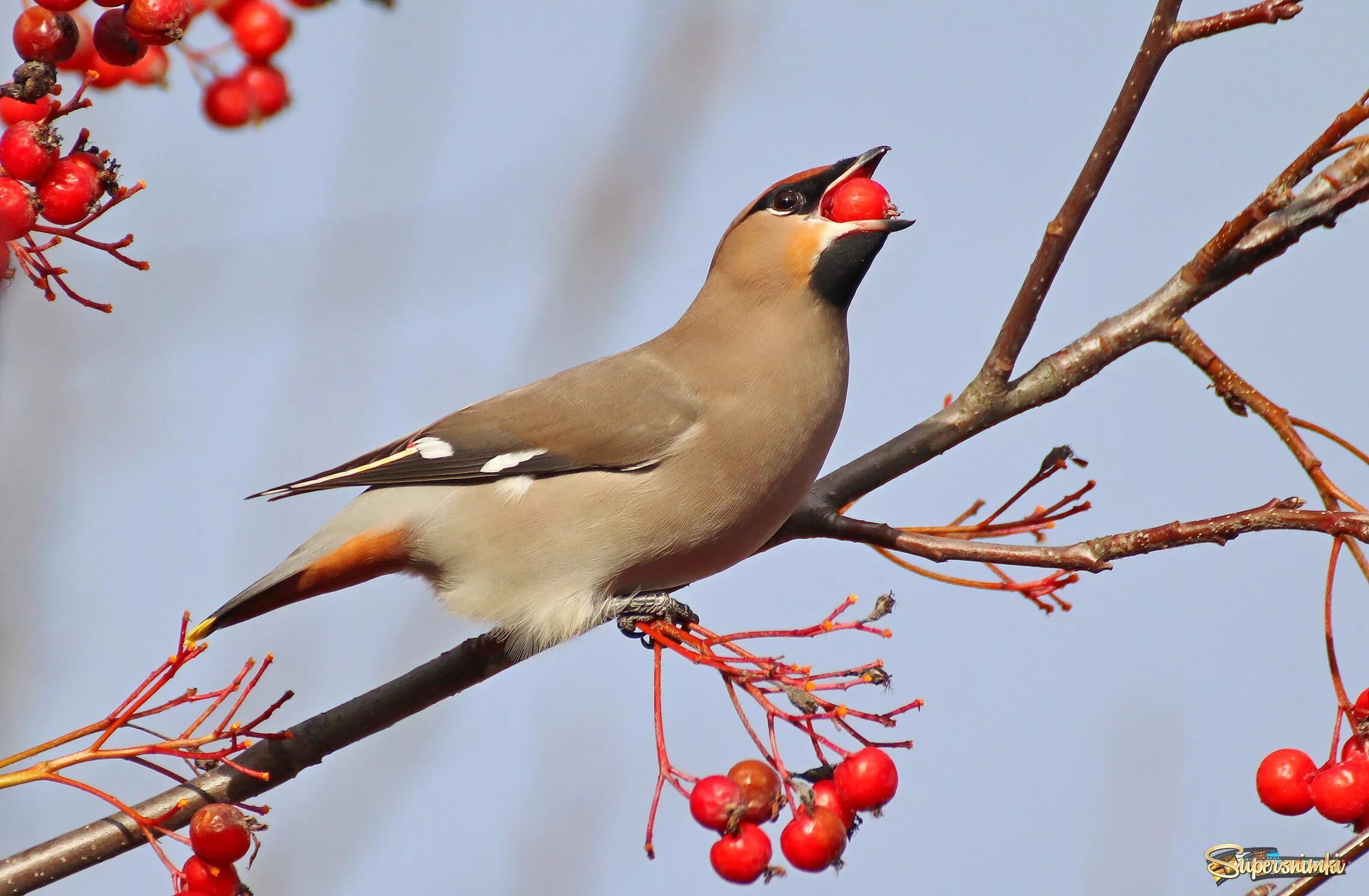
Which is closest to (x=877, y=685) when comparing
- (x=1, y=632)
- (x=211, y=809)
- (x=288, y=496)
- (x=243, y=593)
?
(x=211, y=809)

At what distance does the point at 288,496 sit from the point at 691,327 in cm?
130

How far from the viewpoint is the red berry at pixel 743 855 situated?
261cm

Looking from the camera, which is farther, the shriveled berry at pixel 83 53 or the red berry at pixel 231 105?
the red berry at pixel 231 105

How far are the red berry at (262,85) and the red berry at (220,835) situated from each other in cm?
176

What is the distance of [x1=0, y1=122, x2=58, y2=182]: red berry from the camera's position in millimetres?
2143

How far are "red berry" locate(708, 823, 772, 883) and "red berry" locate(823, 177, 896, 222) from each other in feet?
5.89

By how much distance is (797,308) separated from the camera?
397 centimetres

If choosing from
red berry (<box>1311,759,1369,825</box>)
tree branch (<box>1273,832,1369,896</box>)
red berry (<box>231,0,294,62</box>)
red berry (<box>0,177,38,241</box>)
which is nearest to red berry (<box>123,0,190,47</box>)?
red berry (<box>0,177,38,241</box>)

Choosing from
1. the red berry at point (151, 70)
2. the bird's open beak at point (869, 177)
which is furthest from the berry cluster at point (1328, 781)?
the red berry at point (151, 70)

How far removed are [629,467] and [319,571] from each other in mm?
861

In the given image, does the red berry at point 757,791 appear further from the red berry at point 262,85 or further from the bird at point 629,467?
the red berry at point 262,85

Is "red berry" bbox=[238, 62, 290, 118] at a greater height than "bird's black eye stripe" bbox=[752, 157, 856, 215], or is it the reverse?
"red berry" bbox=[238, 62, 290, 118]

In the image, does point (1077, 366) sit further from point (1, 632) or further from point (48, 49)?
point (1, 632)

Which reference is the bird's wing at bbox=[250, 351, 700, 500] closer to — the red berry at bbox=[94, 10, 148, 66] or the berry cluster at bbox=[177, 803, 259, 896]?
the berry cluster at bbox=[177, 803, 259, 896]
